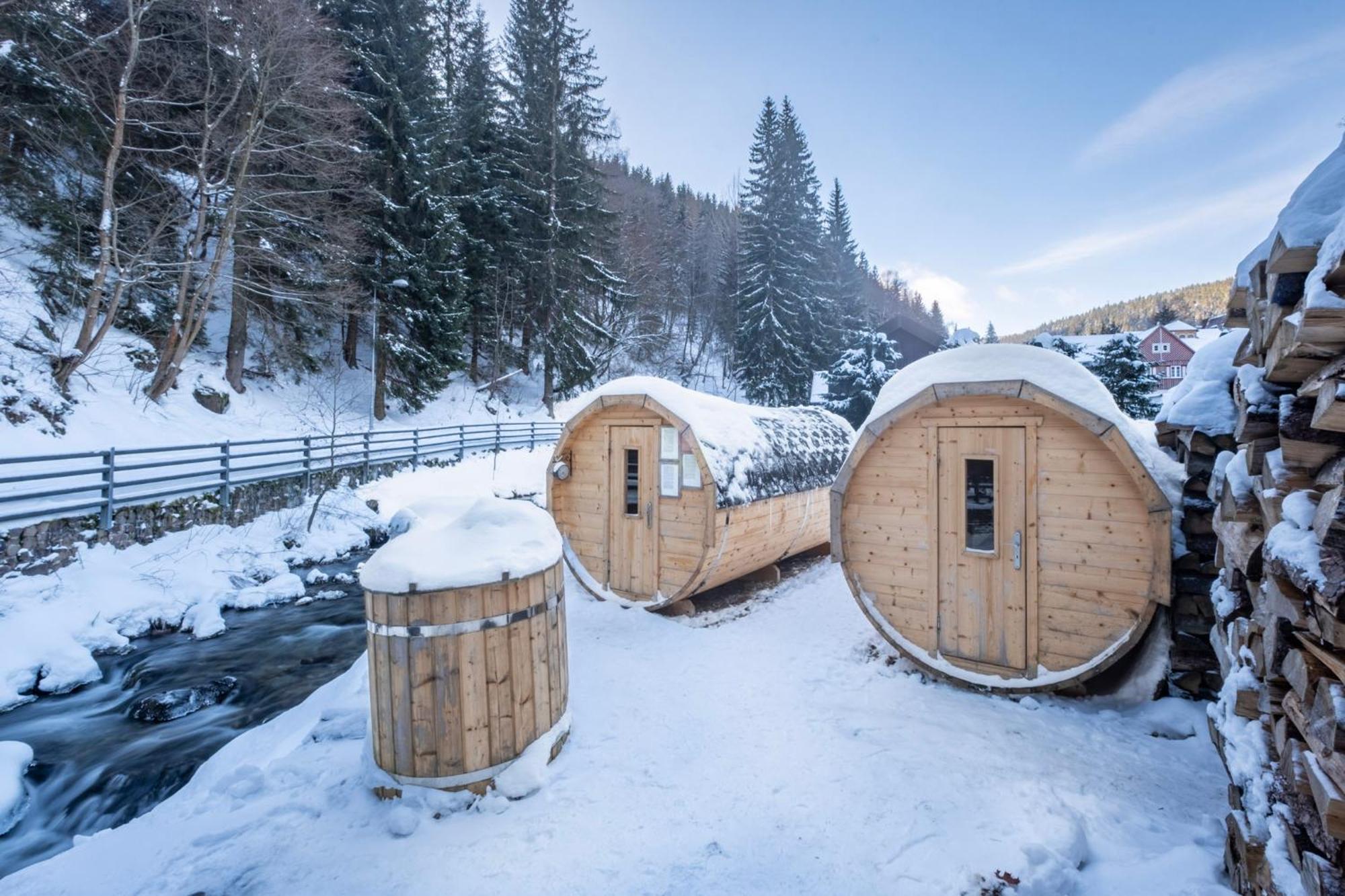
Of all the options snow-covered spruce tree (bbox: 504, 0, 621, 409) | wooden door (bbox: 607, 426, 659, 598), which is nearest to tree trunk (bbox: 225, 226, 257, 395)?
snow-covered spruce tree (bbox: 504, 0, 621, 409)

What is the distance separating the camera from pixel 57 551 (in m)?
7.07

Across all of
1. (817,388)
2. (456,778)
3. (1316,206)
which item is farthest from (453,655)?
(817,388)

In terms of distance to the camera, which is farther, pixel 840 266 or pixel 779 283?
pixel 840 266

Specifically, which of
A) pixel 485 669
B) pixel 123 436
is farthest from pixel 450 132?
pixel 485 669

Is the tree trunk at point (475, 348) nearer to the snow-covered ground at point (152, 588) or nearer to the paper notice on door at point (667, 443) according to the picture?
the snow-covered ground at point (152, 588)

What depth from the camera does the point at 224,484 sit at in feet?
30.3

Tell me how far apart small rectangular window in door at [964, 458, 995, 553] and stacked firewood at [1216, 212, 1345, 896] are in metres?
1.83

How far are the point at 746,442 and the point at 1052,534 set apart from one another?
346cm

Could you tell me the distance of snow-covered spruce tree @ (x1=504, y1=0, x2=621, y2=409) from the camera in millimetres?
20047

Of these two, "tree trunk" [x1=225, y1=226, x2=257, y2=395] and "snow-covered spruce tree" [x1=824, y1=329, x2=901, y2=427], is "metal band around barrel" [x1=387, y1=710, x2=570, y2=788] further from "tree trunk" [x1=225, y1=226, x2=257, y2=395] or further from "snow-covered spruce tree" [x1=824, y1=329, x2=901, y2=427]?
"snow-covered spruce tree" [x1=824, y1=329, x2=901, y2=427]

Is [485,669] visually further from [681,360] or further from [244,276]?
[681,360]

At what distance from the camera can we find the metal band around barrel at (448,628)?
3340 millimetres

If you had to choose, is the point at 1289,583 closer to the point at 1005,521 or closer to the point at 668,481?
the point at 1005,521

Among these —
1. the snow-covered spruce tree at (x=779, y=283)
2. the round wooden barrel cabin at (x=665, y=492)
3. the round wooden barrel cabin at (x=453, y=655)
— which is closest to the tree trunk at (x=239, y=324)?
the round wooden barrel cabin at (x=665, y=492)
